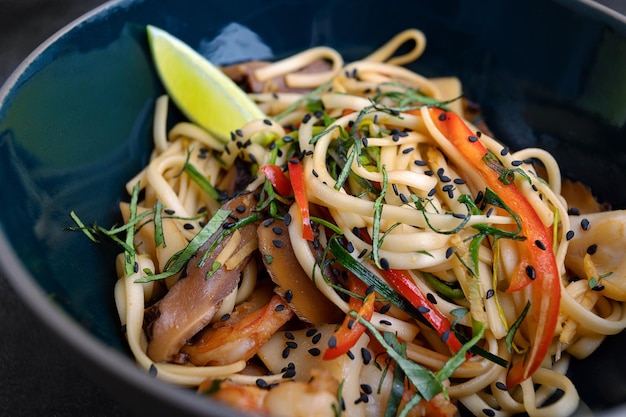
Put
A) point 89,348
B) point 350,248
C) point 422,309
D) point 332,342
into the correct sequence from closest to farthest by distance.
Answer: point 89,348
point 332,342
point 422,309
point 350,248

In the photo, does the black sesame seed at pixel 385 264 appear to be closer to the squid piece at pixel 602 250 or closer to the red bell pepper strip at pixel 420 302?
the red bell pepper strip at pixel 420 302

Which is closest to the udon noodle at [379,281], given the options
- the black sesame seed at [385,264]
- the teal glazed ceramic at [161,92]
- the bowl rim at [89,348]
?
the black sesame seed at [385,264]

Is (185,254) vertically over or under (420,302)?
over

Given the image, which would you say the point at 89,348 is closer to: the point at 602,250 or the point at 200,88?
the point at 200,88

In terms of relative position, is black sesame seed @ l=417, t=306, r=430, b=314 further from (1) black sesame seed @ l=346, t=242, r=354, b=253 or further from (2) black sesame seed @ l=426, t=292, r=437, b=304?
(1) black sesame seed @ l=346, t=242, r=354, b=253

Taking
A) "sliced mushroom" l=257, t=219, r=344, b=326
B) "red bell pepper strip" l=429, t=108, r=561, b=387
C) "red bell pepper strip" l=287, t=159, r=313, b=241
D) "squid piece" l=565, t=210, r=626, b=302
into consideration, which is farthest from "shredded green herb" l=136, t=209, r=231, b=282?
"squid piece" l=565, t=210, r=626, b=302

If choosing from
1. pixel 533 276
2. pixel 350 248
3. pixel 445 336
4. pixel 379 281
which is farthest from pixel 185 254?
pixel 533 276
